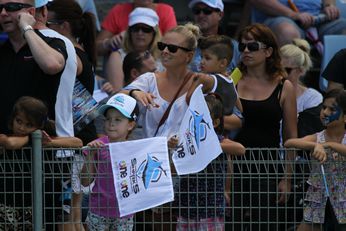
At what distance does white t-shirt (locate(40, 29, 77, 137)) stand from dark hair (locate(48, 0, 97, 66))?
2.96 ft

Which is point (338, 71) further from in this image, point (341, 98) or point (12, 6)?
point (12, 6)

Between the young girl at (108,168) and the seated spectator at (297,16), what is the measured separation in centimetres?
313

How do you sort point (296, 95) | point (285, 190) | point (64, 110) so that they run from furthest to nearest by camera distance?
point (296, 95), point (64, 110), point (285, 190)

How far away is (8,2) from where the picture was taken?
6.93m

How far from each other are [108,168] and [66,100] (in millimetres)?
720

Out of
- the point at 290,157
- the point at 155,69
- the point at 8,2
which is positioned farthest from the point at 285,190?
the point at 155,69

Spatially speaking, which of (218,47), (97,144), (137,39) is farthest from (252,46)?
(97,144)

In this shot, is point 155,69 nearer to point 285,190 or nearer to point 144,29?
point 144,29

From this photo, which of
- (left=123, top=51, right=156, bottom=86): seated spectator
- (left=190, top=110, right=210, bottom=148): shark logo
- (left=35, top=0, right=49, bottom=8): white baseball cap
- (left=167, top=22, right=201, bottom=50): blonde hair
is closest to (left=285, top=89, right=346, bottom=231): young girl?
(left=190, top=110, right=210, bottom=148): shark logo

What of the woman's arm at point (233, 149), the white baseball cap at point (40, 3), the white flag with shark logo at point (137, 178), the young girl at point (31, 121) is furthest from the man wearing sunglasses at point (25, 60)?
the woman's arm at point (233, 149)

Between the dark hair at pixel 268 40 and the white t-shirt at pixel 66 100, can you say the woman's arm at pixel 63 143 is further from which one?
the dark hair at pixel 268 40

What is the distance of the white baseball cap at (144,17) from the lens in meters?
9.27

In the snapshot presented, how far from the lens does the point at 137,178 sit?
6.33 m

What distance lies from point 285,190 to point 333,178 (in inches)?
14.8
